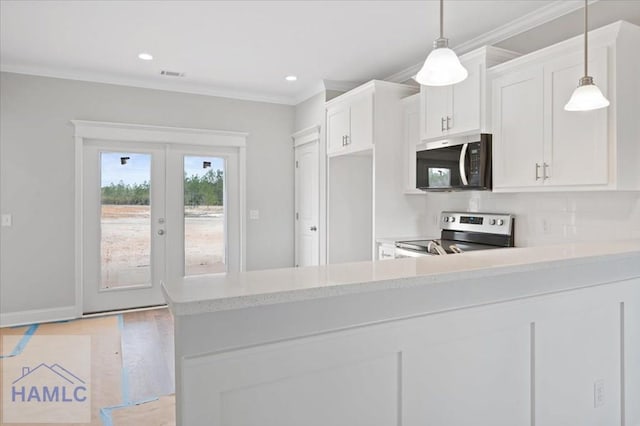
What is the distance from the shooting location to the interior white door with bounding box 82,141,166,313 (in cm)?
464

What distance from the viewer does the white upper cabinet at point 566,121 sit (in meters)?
2.31

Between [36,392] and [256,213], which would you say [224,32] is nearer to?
[256,213]

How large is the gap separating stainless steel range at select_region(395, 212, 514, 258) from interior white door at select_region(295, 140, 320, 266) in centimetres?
154

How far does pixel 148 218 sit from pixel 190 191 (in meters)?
0.59

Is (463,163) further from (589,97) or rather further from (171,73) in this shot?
(171,73)

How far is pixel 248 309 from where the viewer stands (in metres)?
1.08

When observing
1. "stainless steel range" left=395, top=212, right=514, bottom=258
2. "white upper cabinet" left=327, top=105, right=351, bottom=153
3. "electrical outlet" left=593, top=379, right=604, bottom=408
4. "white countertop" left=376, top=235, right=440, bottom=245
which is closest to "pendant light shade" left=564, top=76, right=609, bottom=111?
"electrical outlet" left=593, top=379, right=604, bottom=408

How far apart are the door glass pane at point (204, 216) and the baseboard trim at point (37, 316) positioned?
130 cm

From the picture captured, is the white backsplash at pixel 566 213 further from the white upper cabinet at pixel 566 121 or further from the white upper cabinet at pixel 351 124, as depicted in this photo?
the white upper cabinet at pixel 351 124

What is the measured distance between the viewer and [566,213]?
290 cm

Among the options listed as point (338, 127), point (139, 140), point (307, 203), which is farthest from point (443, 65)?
point (139, 140)

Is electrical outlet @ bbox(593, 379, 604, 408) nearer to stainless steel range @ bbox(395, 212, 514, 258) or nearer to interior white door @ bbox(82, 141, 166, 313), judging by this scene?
stainless steel range @ bbox(395, 212, 514, 258)

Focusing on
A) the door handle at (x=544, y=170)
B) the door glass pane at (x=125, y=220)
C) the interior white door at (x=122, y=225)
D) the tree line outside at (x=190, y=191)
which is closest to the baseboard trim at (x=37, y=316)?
the interior white door at (x=122, y=225)

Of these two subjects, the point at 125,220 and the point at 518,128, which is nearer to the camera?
the point at 518,128
